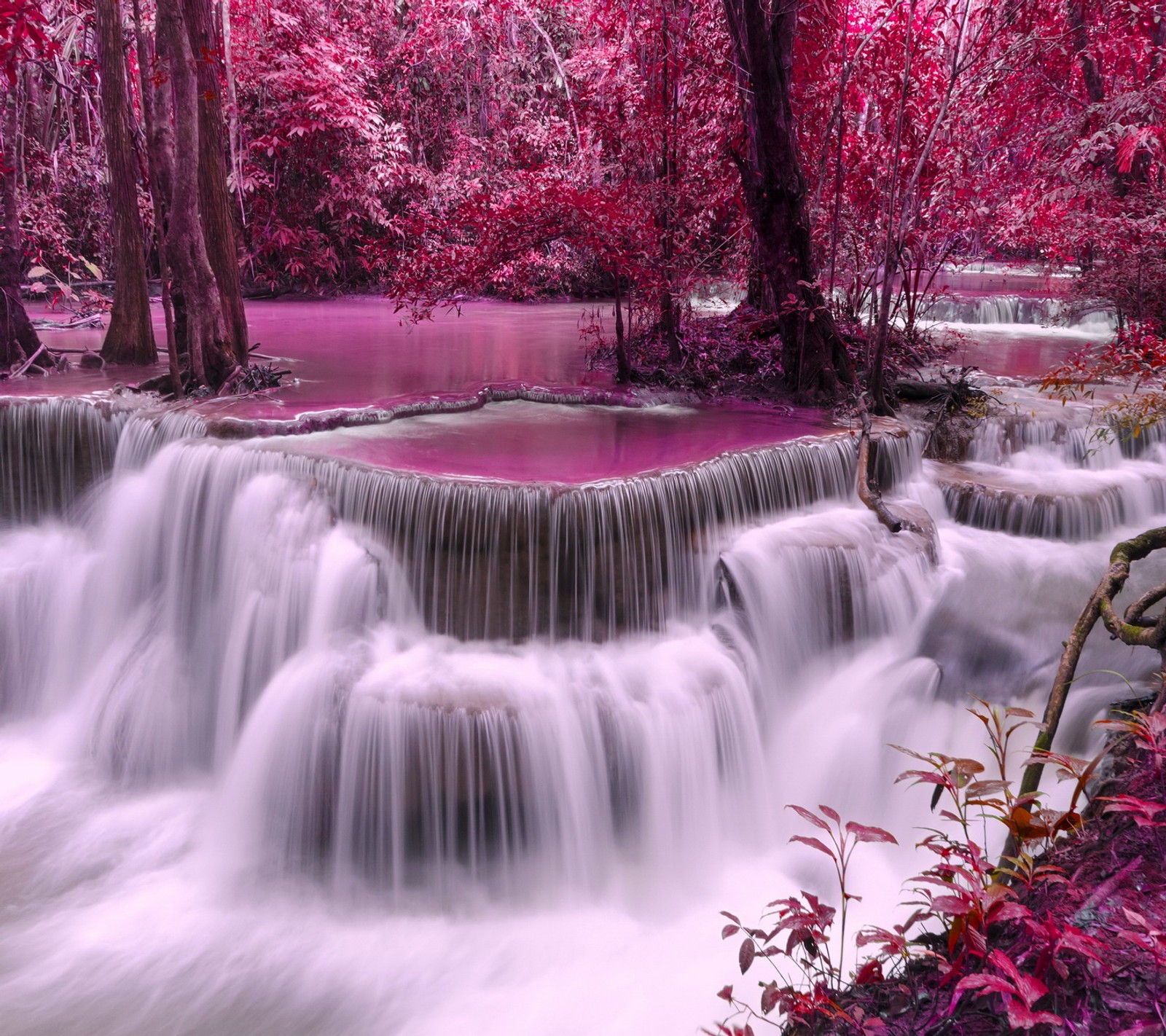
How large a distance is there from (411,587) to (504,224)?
3558mm

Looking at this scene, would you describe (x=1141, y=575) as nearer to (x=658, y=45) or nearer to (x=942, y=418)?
(x=942, y=418)

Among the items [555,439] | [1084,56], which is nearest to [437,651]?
[555,439]

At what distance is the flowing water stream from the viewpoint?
14.2ft

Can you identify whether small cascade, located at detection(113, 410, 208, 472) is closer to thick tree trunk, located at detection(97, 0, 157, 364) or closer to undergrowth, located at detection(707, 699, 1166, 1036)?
thick tree trunk, located at detection(97, 0, 157, 364)

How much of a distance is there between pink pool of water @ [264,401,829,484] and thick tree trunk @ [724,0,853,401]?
0.66 metres

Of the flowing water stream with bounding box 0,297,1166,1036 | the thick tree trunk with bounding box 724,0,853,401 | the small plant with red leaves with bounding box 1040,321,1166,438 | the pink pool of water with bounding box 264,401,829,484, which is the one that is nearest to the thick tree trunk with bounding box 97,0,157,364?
the flowing water stream with bounding box 0,297,1166,1036

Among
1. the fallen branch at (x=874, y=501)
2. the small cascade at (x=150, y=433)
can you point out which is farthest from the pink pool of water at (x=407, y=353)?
the fallen branch at (x=874, y=501)

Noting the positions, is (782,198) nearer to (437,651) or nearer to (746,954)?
(437,651)

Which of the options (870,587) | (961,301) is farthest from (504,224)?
(961,301)

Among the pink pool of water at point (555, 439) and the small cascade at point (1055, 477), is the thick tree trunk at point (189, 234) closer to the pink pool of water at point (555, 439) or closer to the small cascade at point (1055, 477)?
the pink pool of water at point (555, 439)

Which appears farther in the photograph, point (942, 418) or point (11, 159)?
point (11, 159)

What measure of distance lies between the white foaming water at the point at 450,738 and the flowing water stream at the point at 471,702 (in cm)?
A: 2

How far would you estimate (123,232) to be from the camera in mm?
9562

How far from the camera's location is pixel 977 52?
668 centimetres
